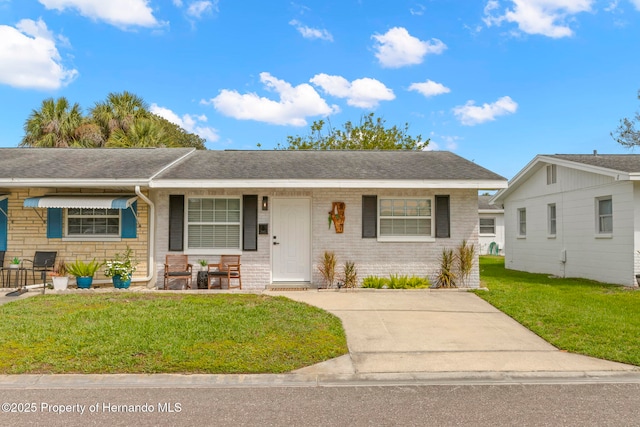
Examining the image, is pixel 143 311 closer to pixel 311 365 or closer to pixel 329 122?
pixel 311 365

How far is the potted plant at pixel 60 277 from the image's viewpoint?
10195mm

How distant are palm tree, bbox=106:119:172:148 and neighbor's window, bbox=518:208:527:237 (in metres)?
15.8

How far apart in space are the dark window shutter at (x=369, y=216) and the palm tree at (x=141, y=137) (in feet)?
44.0

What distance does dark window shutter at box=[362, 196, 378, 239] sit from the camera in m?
11.1

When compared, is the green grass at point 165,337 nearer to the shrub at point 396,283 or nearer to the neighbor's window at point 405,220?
the shrub at point 396,283

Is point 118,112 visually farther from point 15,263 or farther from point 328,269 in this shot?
point 328,269

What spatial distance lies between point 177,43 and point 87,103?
9.39m

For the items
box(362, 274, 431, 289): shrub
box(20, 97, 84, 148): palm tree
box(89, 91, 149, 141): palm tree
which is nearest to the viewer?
box(362, 274, 431, 289): shrub

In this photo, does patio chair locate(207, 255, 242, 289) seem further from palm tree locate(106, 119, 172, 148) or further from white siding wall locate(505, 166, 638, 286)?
palm tree locate(106, 119, 172, 148)

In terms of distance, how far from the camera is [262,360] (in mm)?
5395

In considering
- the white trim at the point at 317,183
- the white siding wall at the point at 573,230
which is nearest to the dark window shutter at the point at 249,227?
the white trim at the point at 317,183

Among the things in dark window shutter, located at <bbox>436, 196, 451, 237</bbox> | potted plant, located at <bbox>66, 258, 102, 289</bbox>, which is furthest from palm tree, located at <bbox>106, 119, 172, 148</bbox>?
dark window shutter, located at <bbox>436, 196, 451, 237</bbox>

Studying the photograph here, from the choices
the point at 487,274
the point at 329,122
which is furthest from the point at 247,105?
the point at 487,274

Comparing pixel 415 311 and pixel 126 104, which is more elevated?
pixel 126 104
